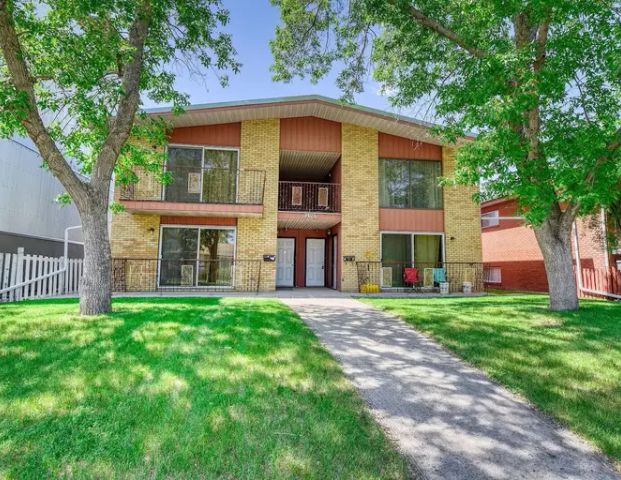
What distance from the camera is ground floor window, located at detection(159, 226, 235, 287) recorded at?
38.4ft

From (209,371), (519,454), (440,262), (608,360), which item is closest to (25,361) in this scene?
(209,371)

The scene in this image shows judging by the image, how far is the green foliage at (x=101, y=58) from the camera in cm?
560

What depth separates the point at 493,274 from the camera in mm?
17875

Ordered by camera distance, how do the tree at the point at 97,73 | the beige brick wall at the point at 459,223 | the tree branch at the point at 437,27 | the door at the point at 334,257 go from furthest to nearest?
1. the door at the point at 334,257
2. the beige brick wall at the point at 459,223
3. the tree branch at the point at 437,27
4. the tree at the point at 97,73

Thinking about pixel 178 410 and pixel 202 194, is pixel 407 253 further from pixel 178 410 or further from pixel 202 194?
pixel 178 410

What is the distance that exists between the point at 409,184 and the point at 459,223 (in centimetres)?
238

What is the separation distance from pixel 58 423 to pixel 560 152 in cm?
770

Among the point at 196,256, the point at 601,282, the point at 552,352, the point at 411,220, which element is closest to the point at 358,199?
the point at 411,220

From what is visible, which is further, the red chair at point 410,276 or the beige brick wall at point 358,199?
the beige brick wall at point 358,199

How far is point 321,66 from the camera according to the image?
9789 millimetres

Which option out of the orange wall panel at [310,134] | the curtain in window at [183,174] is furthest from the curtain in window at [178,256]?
the orange wall panel at [310,134]

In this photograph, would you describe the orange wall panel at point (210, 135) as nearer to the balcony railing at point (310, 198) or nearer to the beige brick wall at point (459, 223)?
the balcony railing at point (310, 198)

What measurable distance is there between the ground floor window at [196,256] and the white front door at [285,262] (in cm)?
318

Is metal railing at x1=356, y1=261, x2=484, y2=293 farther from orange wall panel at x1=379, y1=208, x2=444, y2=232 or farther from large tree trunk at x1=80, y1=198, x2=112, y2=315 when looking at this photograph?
large tree trunk at x1=80, y1=198, x2=112, y2=315
